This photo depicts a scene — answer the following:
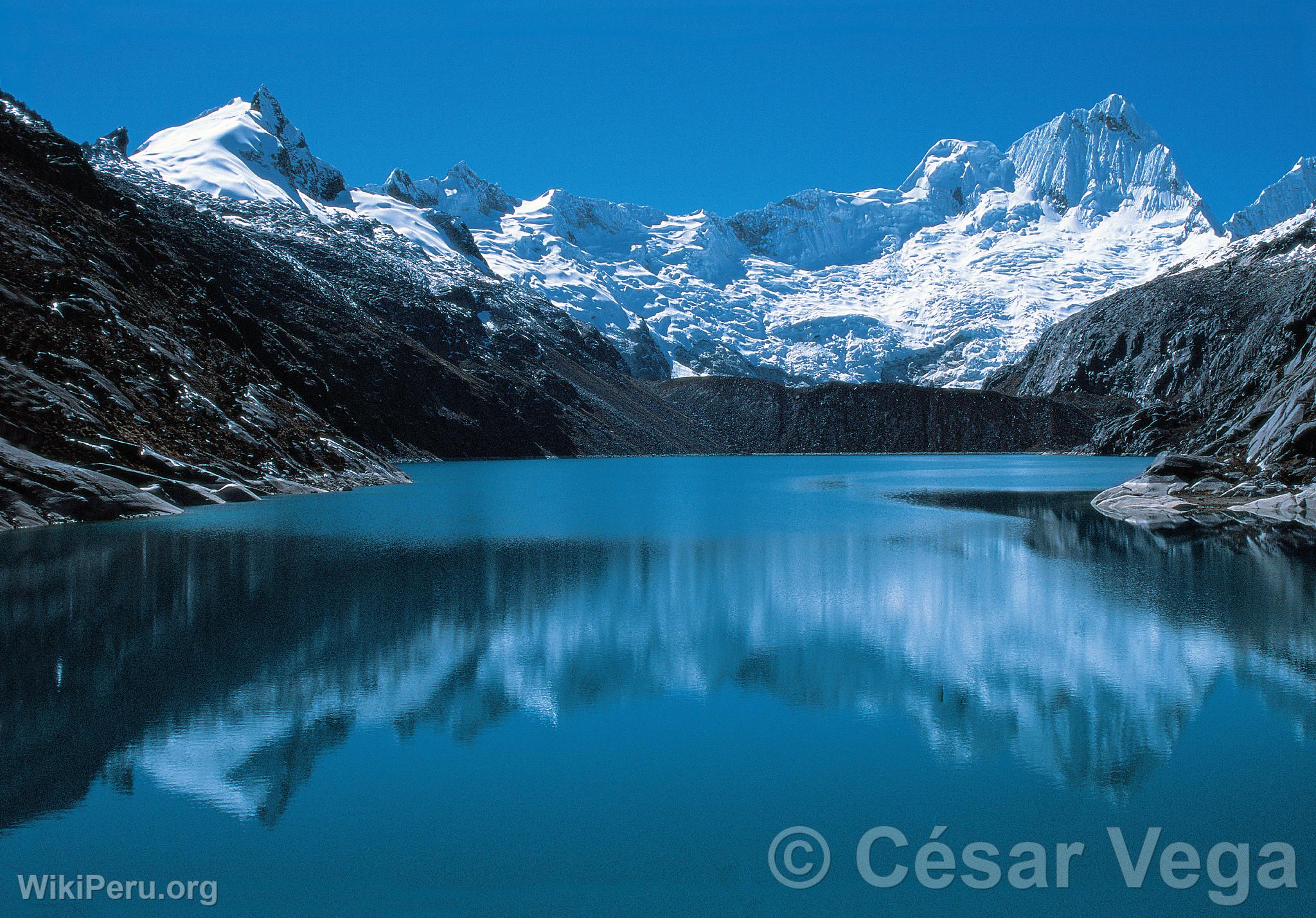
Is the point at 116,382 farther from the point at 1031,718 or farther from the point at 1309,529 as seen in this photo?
the point at 1309,529

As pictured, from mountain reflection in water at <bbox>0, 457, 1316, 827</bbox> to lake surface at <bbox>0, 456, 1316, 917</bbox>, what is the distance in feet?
0.39

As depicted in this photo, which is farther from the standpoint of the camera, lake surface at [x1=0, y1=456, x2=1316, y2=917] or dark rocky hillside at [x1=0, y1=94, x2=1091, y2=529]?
dark rocky hillside at [x1=0, y1=94, x2=1091, y2=529]

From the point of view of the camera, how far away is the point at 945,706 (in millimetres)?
17172

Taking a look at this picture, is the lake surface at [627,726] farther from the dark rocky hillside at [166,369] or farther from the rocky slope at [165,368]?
the rocky slope at [165,368]

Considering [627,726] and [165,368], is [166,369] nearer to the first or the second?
[165,368]

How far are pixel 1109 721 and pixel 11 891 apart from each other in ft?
53.8

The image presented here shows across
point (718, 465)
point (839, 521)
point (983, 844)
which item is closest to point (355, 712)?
point (983, 844)

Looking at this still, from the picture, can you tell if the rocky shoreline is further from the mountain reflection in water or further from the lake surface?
the lake surface

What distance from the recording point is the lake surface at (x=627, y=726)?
10781mm

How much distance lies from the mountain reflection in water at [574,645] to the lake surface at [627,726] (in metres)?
0.12

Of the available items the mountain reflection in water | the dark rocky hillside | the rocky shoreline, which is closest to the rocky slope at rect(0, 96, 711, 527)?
the dark rocky hillside

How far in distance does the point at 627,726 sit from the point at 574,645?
6103 millimetres

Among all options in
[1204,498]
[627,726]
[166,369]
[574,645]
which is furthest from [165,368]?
[1204,498]

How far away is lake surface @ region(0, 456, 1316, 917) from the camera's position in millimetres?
10781
